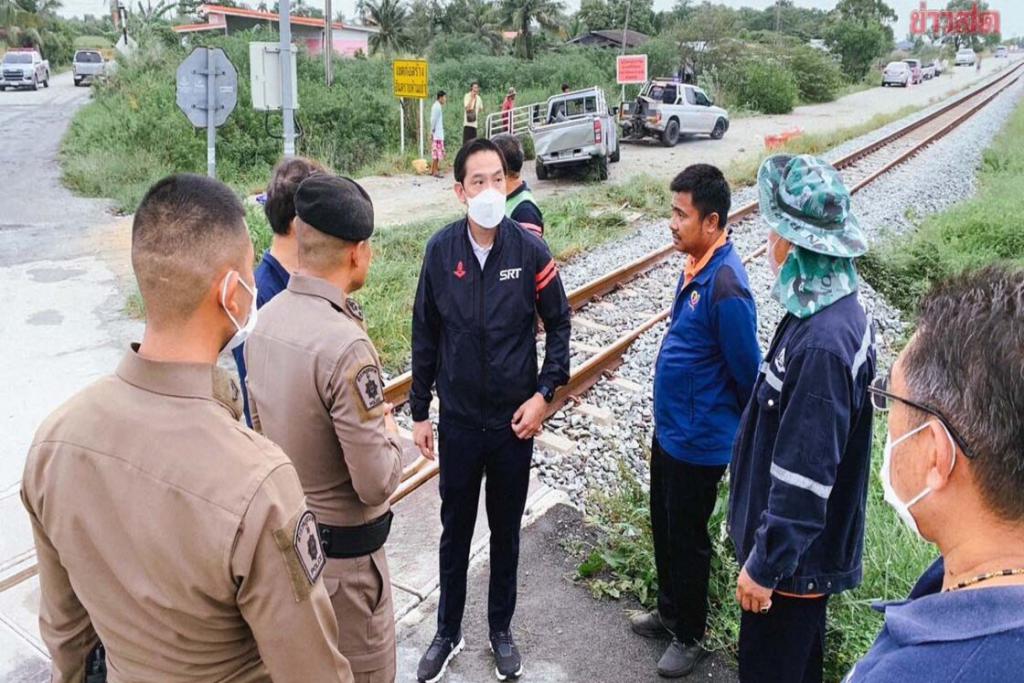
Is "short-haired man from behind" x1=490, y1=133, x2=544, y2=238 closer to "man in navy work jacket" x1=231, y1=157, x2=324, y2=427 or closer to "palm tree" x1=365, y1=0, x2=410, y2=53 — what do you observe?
"man in navy work jacket" x1=231, y1=157, x2=324, y2=427

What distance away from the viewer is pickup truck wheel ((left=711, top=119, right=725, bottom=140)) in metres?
25.1

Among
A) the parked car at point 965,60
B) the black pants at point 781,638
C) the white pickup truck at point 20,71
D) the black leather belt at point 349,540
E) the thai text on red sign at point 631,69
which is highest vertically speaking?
the parked car at point 965,60

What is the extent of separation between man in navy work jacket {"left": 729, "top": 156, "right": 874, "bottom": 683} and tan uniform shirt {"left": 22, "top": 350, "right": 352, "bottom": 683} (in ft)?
4.61

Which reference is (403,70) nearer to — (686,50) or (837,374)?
(837,374)

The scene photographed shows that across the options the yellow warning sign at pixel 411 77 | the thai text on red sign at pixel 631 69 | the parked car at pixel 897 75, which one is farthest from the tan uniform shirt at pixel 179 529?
the parked car at pixel 897 75

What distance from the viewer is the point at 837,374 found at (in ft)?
7.86

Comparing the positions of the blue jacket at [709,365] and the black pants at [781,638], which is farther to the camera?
the blue jacket at [709,365]

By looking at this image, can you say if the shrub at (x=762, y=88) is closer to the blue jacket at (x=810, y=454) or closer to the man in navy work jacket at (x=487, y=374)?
the man in navy work jacket at (x=487, y=374)

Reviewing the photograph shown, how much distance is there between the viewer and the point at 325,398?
2.44m

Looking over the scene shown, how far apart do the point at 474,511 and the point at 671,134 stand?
21.6 m

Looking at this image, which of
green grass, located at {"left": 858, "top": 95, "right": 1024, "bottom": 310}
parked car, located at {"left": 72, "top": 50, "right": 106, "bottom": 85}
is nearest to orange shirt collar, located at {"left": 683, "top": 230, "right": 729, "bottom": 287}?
green grass, located at {"left": 858, "top": 95, "right": 1024, "bottom": 310}

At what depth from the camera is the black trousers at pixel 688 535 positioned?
3432mm

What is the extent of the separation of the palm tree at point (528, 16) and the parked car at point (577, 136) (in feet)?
103

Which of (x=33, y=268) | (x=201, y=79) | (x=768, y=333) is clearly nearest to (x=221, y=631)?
(x=768, y=333)
